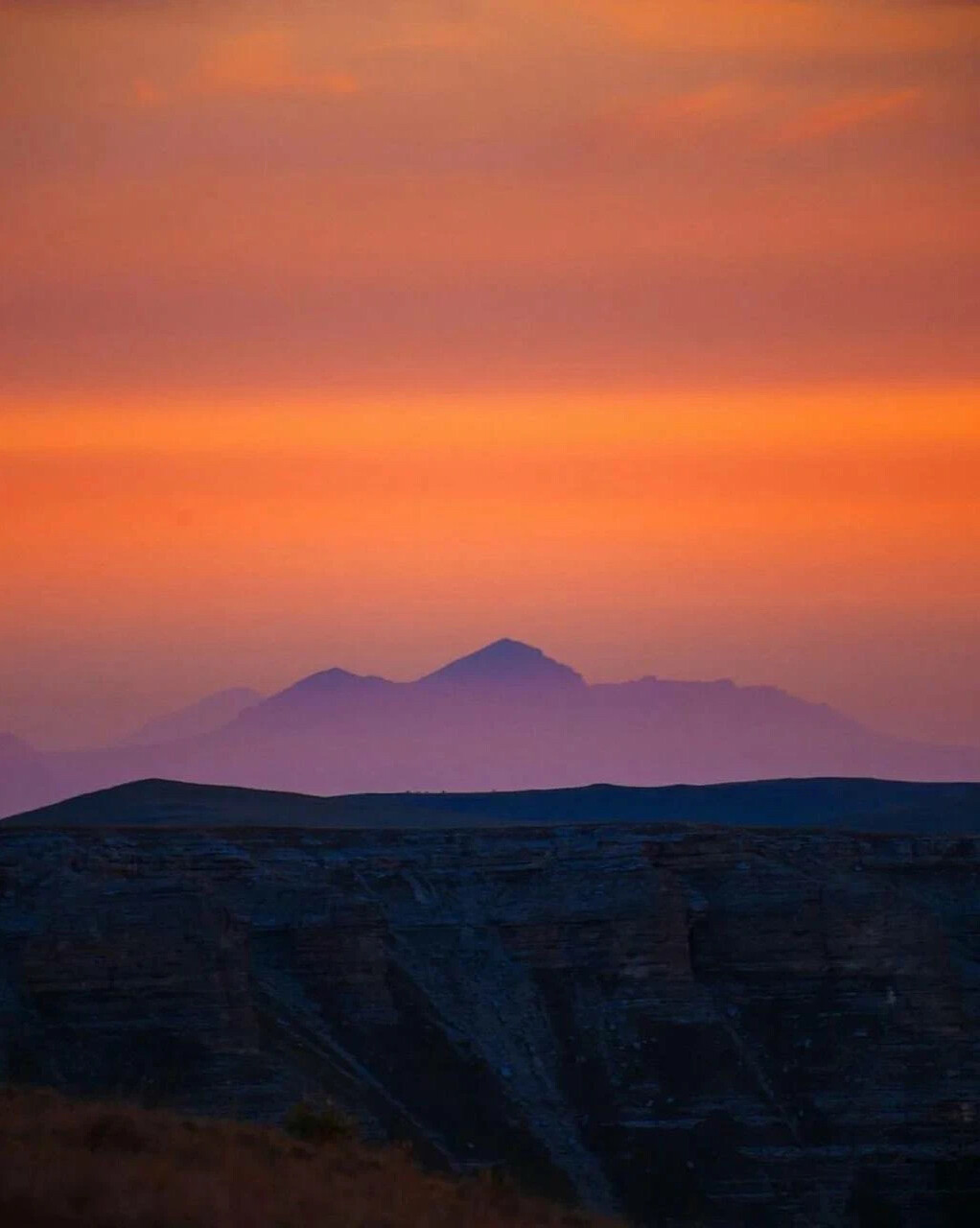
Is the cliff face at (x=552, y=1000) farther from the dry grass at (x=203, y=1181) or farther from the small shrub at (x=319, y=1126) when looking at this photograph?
the dry grass at (x=203, y=1181)

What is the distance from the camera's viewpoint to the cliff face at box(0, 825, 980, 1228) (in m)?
60.8

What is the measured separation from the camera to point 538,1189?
59125 mm

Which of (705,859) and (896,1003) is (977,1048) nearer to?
(896,1003)

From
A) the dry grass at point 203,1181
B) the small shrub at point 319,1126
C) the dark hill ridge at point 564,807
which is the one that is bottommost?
the small shrub at point 319,1126

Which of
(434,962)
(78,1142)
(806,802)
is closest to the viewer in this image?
(78,1142)

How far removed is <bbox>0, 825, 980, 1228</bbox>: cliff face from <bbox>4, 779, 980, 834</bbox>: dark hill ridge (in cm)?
1519

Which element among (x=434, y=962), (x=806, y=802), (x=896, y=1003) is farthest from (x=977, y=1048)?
(x=806, y=802)

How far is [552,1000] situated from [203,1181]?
152 ft

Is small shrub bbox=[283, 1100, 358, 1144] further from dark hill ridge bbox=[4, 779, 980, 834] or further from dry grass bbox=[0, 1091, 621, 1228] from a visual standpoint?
dark hill ridge bbox=[4, 779, 980, 834]

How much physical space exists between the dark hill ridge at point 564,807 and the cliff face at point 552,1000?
49.8 feet

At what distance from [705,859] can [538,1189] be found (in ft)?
60.1

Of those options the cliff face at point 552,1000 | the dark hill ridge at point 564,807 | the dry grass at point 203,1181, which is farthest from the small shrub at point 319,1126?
the dark hill ridge at point 564,807

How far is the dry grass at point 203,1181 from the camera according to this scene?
22.1m

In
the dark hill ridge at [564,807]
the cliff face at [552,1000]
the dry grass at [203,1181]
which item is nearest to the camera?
the dry grass at [203,1181]
